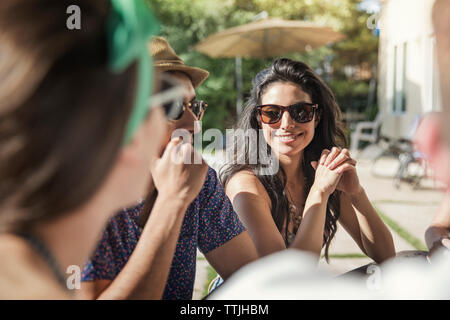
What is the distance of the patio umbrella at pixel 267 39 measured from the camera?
818 centimetres

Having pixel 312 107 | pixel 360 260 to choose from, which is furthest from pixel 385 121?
pixel 312 107

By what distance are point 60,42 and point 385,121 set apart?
43.0 ft

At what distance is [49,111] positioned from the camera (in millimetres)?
596

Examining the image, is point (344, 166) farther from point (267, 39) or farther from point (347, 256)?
point (267, 39)

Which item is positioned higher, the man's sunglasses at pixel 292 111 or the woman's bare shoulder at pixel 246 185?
the man's sunglasses at pixel 292 111

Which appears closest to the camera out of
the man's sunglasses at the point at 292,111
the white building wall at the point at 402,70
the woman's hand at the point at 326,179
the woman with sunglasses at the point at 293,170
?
the woman's hand at the point at 326,179

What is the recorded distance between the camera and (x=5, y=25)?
622 mm

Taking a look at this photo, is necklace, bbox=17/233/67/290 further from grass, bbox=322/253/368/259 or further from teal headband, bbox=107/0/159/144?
grass, bbox=322/253/368/259

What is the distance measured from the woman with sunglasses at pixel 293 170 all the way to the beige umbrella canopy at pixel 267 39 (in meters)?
6.24

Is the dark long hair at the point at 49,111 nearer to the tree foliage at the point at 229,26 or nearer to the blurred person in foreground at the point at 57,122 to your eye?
the blurred person in foreground at the point at 57,122

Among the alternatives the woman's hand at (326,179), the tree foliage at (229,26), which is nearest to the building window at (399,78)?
the tree foliage at (229,26)

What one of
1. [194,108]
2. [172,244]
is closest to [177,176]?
[172,244]

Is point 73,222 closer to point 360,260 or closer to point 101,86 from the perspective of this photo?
point 101,86

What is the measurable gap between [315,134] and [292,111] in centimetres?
30
